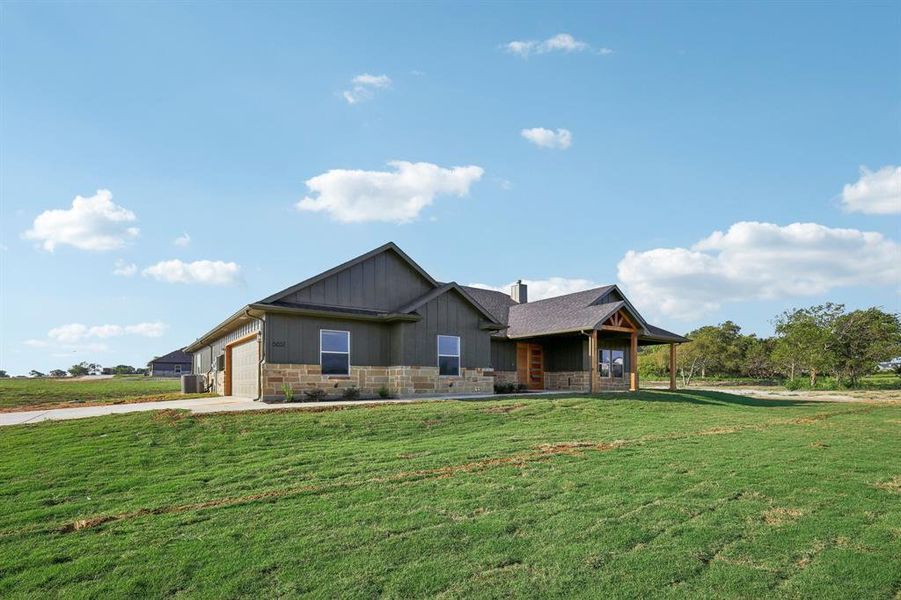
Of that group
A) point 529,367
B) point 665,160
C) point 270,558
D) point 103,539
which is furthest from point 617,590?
point 529,367

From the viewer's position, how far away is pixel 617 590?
4.43m

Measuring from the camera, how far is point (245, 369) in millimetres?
20703

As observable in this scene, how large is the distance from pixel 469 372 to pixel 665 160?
30.4ft

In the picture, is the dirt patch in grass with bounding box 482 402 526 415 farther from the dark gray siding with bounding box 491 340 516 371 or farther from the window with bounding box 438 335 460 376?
the dark gray siding with bounding box 491 340 516 371

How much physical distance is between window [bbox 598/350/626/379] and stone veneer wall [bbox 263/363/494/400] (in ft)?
22.0

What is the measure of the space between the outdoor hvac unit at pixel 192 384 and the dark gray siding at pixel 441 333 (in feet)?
40.9

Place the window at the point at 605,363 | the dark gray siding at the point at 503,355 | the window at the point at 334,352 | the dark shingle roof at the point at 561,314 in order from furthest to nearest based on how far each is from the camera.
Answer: the window at the point at 605,363
the dark gray siding at the point at 503,355
the dark shingle roof at the point at 561,314
the window at the point at 334,352

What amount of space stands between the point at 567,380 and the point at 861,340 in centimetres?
2216

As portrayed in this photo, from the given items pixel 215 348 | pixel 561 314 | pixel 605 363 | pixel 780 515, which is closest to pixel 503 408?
pixel 780 515

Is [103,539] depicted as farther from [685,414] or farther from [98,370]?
[98,370]

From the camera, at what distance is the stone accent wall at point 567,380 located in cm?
2456

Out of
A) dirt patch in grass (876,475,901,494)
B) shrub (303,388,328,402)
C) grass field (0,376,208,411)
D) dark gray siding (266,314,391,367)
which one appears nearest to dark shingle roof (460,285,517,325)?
dark gray siding (266,314,391,367)

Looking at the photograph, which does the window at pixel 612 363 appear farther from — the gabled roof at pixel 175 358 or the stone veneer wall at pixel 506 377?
the gabled roof at pixel 175 358

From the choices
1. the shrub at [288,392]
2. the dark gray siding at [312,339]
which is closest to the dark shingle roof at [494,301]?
the dark gray siding at [312,339]
